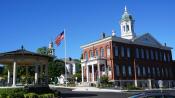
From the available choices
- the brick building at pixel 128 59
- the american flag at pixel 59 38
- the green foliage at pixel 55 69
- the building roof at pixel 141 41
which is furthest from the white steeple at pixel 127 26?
the green foliage at pixel 55 69

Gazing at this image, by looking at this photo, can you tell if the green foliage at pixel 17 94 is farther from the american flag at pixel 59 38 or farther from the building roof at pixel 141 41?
the building roof at pixel 141 41

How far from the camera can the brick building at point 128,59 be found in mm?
57188

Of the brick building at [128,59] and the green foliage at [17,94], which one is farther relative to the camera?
the brick building at [128,59]

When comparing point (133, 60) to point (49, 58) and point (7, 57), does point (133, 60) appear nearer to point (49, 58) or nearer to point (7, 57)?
point (49, 58)

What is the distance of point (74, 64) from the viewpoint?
98.1m

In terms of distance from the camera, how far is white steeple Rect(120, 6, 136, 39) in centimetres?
6562

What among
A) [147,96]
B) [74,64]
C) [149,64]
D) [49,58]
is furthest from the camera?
[74,64]

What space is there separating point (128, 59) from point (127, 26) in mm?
10110

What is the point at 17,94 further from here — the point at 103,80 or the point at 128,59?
the point at 128,59

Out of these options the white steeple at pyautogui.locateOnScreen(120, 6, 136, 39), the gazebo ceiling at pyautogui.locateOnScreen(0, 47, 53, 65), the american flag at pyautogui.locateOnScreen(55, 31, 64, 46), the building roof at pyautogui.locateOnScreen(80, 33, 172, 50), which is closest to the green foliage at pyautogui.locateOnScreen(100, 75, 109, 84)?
the building roof at pyautogui.locateOnScreen(80, 33, 172, 50)

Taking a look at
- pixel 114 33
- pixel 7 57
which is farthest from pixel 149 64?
pixel 7 57

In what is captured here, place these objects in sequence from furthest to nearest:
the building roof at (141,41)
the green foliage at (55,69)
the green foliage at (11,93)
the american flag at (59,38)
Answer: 1. the green foliage at (55,69)
2. the building roof at (141,41)
3. the american flag at (59,38)
4. the green foliage at (11,93)

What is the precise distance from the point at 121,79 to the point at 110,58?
16.7 ft

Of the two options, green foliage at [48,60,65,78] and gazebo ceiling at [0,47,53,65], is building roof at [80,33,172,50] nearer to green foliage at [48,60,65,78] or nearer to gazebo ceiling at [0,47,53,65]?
green foliage at [48,60,65,78]
